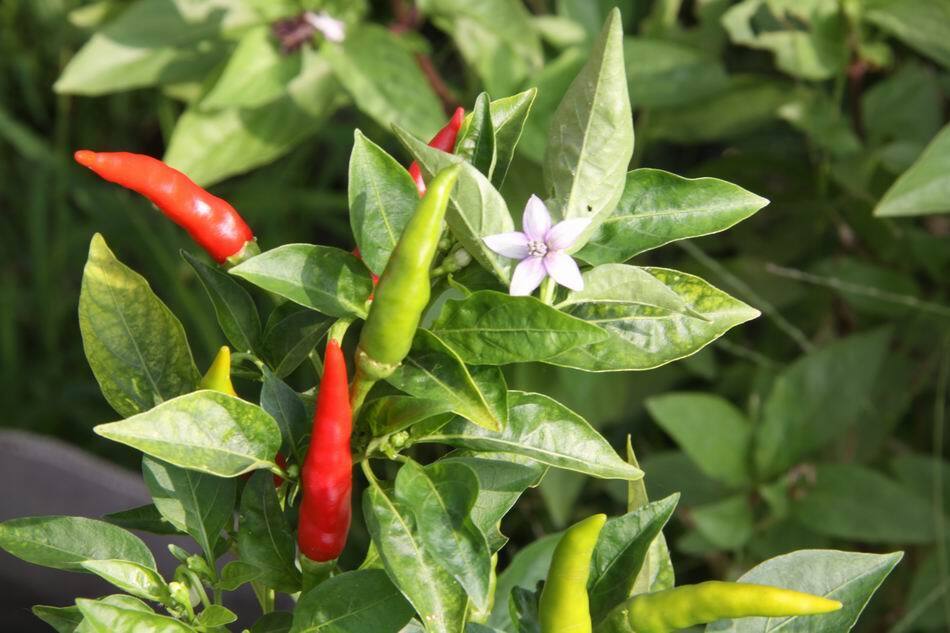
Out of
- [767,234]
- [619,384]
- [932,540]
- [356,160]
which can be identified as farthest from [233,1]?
[932,540]

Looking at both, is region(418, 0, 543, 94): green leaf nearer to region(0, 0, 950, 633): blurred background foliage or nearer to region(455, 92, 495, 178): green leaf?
region(0, 0, 950, 633): blurred background foliage

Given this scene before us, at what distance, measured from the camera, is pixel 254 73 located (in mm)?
1370

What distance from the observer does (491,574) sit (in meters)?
0.62

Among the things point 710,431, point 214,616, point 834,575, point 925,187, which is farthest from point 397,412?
point 710,431

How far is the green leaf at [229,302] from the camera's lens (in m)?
0.64

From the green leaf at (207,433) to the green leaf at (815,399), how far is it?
90 cm

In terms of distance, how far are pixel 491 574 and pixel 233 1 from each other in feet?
3.41

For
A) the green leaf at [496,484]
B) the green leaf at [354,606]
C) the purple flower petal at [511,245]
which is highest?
the purple flower petal at [511,245]

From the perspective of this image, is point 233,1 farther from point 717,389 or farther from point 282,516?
point 282,516

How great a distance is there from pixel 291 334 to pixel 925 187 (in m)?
0.72

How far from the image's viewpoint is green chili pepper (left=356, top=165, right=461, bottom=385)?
0.49 meters

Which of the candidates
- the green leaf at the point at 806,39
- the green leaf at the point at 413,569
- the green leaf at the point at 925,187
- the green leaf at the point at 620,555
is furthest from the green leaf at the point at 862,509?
the green leaf at the point at 413,569

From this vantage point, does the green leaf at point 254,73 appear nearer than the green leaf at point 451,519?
No

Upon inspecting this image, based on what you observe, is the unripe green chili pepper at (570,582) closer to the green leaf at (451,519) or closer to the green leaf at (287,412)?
the green leaf at (451,519)
